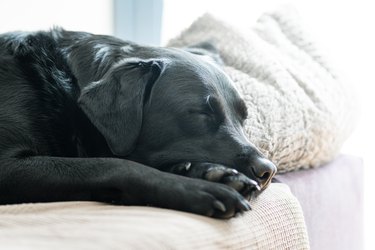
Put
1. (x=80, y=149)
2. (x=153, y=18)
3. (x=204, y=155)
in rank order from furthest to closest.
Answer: (x=153, y=18), (x=80, y=149), (x=204, y=155)

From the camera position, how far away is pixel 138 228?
103 centimetres


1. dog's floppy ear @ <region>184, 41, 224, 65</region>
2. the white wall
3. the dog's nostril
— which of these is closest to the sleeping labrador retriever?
the dog's nostril

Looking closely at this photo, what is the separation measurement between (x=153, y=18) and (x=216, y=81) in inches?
67.6

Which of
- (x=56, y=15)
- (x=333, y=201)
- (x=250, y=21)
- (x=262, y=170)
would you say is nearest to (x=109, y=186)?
(x=262, y=170)

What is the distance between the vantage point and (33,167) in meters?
1.30

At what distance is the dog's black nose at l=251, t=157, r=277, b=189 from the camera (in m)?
1.31

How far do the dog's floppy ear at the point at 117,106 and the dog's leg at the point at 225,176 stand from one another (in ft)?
0.58

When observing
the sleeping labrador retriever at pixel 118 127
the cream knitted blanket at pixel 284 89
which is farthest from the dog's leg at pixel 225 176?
the cream knitted blanket at pixel 284 89

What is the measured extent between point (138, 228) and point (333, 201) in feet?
3.61

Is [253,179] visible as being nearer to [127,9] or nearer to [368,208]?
[368,208]

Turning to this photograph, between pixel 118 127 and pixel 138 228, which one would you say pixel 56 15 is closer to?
pixel 118 127

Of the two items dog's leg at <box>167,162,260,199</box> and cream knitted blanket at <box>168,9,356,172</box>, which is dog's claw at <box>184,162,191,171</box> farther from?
cream knitted blanket at <box>168,9,356,172</box>

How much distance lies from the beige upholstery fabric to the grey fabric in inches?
21.2

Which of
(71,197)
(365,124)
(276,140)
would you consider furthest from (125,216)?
(365,124)
